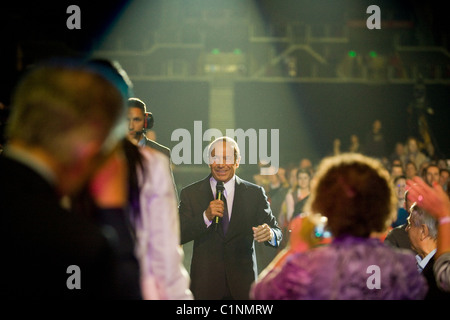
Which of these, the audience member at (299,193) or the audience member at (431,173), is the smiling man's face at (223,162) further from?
the audience member at (431,173)

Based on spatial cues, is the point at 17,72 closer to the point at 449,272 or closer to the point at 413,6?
the point at 413,6

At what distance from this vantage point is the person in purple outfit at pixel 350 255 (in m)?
2.06

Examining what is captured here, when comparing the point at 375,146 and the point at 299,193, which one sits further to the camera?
the point at 375,146

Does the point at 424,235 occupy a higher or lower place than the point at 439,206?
lower

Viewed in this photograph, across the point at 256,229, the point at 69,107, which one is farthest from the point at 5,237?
the point at 256,229

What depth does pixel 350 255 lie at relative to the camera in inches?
82.9

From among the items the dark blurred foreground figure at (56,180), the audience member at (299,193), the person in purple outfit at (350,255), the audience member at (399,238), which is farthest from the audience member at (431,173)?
the dark blurred foreground figure at (56,180)

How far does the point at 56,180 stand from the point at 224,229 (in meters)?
3.82

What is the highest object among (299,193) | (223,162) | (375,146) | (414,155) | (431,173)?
(375,146)

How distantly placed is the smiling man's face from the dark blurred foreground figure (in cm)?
377

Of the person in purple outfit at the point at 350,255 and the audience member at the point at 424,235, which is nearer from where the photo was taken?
the person in purple outfit at the point at 350,255

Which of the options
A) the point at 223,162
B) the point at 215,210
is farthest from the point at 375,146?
the point at 215,210

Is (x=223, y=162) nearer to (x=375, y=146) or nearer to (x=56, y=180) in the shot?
(x=56, y=180)

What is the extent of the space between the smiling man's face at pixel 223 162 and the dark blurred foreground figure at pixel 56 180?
12.4 feet
